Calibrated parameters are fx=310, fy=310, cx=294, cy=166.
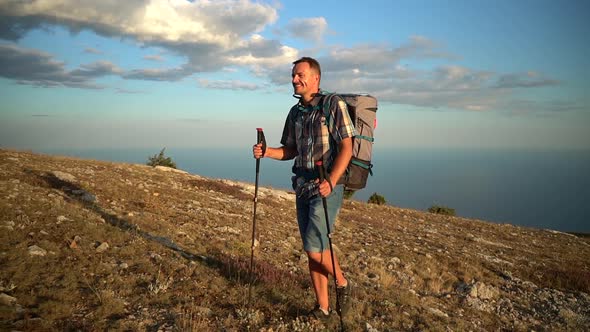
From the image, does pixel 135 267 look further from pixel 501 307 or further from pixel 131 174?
pixel 131 174

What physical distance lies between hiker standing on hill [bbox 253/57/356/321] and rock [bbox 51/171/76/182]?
11.3 m

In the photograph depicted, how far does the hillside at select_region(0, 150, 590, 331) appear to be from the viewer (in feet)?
14.7

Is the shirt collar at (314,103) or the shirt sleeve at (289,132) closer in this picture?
the shirt collar at (314,103)

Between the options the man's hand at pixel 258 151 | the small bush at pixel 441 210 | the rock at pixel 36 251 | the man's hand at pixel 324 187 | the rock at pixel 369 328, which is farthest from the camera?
the small bush at pixel 441 210

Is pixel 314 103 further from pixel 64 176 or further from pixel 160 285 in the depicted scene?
pixel 64 176

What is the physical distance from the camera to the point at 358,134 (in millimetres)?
4035

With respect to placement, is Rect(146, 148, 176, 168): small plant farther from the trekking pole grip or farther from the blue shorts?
the trekking pole grip

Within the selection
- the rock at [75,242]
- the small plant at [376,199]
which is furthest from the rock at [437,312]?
the small plant at [376,199]

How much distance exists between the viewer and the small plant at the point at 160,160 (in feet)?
90.5

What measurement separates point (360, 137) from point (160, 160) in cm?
2711

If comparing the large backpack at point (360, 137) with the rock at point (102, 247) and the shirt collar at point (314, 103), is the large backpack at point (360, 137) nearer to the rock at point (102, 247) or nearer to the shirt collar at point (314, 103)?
the shirt collar at point (314, 103)

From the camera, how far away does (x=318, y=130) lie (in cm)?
418

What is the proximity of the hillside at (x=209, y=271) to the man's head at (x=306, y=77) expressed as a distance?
3.21 metres

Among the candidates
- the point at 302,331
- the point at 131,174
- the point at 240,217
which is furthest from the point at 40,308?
the point at 131,174
